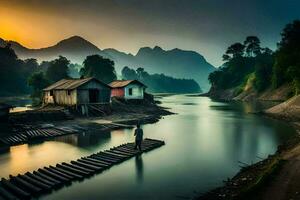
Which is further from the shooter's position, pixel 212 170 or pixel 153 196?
pixel 212 170

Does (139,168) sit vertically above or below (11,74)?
below

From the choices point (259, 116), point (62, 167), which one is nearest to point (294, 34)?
point (259, 116)

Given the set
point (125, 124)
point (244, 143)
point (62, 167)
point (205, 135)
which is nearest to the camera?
point (62, 167)

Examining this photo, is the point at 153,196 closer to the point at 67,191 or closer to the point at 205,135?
the point at 67,191

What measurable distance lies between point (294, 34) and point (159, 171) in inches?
3714

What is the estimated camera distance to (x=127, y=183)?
69.6ft

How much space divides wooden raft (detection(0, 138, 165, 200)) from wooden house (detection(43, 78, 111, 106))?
27601mm

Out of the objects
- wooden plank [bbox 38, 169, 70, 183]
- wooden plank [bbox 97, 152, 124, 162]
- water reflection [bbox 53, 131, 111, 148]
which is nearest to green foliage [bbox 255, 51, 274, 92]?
water reflection [bbox 53, 131, 111, 148]

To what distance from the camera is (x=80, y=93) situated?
5394 centimetres

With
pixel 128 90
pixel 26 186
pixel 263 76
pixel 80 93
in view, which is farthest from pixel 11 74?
pixel 26 186

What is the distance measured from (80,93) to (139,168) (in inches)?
1264

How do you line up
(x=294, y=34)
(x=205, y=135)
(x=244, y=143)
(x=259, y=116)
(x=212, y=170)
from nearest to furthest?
(x=212, y=170), (x=244, y=143), (x=205, y=135), (x=259, y=116), (x=294, y=34)

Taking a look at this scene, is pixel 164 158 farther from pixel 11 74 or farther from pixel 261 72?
pixel 11 74

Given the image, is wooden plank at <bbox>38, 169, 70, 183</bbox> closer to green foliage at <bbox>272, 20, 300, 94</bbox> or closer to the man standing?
the man standing
